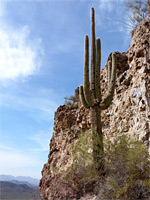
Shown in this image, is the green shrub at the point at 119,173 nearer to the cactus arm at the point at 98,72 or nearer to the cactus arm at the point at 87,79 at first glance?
the cactus arm at the point at 87,79

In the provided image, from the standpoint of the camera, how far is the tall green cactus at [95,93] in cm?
816

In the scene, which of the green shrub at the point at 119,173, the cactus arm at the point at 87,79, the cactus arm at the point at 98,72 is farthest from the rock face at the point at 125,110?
the cactus arm at the point at 87,79

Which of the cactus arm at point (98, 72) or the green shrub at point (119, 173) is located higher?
the cactus arm at point (98, 72)

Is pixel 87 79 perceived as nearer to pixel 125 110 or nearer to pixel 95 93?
pixel 95 93

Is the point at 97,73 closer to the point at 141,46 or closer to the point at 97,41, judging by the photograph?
the point at 97,41

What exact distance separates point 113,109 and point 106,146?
3.16 metres

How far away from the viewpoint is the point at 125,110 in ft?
32.1

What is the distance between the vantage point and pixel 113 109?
10859 mm

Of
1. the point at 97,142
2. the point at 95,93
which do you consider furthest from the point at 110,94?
the point at 97,142

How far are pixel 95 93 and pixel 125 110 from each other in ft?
5.44

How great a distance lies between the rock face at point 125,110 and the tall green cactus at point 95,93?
3.29 ft

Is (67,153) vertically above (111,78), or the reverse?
(111,78)

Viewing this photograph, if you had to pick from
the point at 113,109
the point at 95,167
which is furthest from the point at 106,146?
Result: the point at 113,109

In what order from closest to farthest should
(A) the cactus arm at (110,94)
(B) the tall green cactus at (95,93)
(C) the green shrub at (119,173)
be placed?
(C) the green shrub at (119,173)
(B) the tall green cactus at (95,93)
(A) the cactus arm at (110,94)
